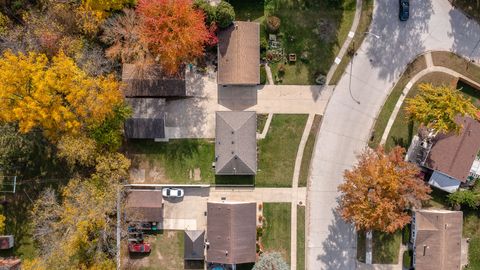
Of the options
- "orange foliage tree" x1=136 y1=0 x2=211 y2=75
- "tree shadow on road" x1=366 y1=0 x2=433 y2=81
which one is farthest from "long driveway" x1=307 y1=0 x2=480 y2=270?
"orange foliage tree" x1=136 y1=0 x2=211 y2=75

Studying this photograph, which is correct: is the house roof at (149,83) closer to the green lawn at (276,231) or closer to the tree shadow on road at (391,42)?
the green lawn at (276,231)

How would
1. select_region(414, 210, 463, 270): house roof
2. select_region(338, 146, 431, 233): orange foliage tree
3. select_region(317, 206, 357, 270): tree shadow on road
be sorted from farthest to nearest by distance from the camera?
select_region(317, 206, 357, 270): tree shadow on road, select_region(414, 210, 463, 270): house roof, select_region(338, 146, 431, 233): orange foliage tree

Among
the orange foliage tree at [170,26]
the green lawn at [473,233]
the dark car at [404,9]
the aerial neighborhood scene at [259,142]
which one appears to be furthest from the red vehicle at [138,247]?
the dark car at [404,9]

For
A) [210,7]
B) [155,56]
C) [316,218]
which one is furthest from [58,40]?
[316,218]

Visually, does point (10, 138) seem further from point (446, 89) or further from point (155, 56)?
point (446, 89)

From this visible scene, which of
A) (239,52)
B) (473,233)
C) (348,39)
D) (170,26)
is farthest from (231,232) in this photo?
(473,233)

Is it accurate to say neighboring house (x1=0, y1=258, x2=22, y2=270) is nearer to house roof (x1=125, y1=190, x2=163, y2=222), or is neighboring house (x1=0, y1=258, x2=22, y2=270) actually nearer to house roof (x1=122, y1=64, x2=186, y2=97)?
house roof (x1=125, y1=190, x2=163, y2=222)
